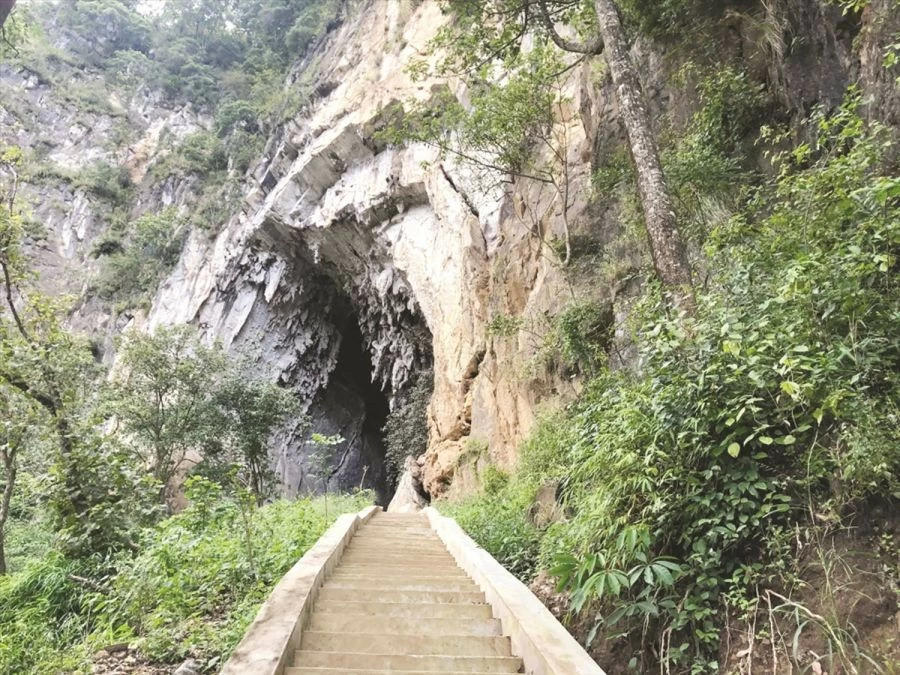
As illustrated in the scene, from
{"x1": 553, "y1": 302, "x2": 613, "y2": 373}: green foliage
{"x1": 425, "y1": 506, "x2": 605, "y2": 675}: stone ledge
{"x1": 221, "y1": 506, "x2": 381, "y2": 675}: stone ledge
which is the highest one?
{"x1": 553, "y1": 302, "x2": 613, "y2": 373}: green foliage

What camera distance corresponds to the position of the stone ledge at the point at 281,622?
226 cm

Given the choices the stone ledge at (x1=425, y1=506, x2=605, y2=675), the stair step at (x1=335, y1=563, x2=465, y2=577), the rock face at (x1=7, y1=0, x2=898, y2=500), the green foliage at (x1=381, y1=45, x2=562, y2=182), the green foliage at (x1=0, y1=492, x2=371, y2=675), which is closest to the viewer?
the stone ledge at (x1=425, y1=506, x2=605, y2=675)

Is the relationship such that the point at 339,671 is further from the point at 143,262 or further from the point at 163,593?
the point at 143,262

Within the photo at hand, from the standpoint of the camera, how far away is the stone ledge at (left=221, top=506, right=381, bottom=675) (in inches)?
88.9

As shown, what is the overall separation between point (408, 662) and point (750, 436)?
201 centimetres

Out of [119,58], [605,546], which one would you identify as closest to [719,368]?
[605,546]

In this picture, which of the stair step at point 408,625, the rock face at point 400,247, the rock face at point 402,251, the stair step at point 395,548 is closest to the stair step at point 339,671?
the stair step at point 408,625

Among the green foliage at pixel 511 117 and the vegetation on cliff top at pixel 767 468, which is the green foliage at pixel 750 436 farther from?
the green foliage at pixel 511 117

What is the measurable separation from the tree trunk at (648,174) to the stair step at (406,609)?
106 inches

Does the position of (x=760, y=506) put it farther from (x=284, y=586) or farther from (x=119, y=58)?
(x=119, y=58)

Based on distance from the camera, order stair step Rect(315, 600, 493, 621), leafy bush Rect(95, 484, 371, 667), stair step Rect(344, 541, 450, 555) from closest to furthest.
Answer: stair step Rect(315, 600, 493, 621) < leafy bush Rect(95, 484, 371, 667) < stair step Rect(344, 541, 450, 555)

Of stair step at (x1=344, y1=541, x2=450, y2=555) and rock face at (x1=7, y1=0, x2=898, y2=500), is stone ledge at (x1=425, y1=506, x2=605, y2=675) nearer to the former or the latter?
stair step at (x1=344, y1=541, x2=450, y2=555)

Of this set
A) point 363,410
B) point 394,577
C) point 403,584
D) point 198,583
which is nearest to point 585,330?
point 394,577

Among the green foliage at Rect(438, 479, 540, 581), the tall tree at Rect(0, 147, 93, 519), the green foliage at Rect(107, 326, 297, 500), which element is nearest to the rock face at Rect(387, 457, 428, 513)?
the green foliage at Rect(107, 326, 297, 500)
